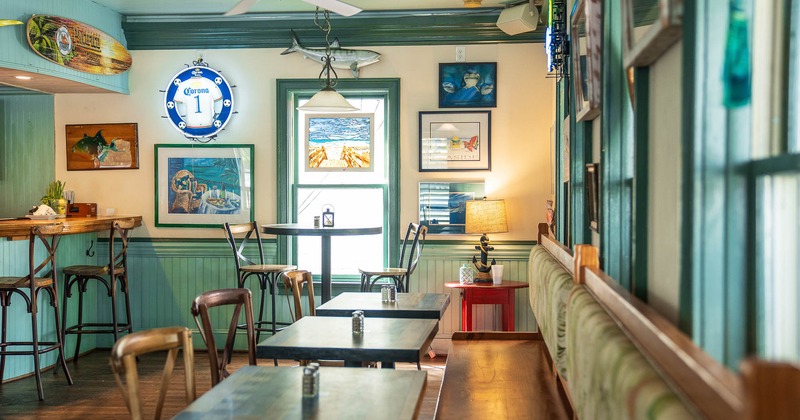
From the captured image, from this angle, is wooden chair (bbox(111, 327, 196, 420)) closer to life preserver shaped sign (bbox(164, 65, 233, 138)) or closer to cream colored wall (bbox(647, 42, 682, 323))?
cream colored wall (bbox(647, 42, 682, 323))

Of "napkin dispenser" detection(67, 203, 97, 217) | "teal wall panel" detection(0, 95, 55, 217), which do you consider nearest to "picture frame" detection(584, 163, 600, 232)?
"napkin dispenser" detection(67, 203, 97, 217)

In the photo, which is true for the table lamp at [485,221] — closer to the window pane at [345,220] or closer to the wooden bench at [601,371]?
the window pane at [345,220]

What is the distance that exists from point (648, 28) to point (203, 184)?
5802 mm

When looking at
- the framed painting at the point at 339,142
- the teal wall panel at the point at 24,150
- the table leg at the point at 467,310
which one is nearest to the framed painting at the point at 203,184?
the framed painting at the point at 339,142

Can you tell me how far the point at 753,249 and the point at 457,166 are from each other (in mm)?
5553

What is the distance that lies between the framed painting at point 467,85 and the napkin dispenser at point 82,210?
3453mm

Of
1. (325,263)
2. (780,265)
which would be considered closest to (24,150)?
(325,263)

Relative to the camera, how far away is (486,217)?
253 inches

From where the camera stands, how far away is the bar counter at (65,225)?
5.54 m

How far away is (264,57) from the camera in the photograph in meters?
7.05

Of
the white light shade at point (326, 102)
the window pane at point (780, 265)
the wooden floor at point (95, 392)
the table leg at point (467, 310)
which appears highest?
the white light shade at point (326, 102)

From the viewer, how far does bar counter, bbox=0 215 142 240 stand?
5.54 m

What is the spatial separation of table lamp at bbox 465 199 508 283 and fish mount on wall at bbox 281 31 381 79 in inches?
63.8

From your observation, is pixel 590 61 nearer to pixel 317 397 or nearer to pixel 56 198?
pixel 317 397
